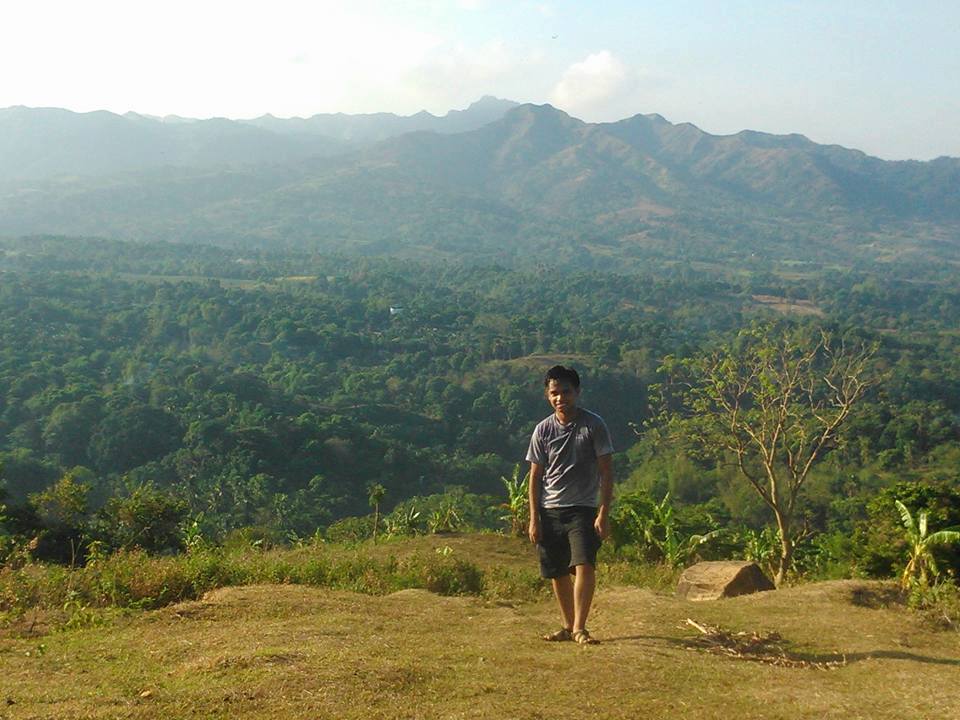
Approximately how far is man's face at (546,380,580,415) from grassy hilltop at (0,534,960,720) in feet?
4.66

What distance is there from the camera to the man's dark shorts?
504 cm

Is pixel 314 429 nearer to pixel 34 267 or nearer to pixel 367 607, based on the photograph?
pixel 367 607

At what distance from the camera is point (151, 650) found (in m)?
4.57

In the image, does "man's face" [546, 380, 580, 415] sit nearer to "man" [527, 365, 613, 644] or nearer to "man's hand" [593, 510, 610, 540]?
"man" [527, 365, 613, 644]

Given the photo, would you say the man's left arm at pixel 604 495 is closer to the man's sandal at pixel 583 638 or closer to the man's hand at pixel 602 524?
the man's hand at pixel 602 524

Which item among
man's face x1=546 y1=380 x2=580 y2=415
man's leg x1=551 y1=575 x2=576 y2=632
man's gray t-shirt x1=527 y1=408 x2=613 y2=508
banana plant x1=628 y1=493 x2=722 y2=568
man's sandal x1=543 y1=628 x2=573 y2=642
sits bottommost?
banana plant x1=628 y1=493 x2=722 y2=568

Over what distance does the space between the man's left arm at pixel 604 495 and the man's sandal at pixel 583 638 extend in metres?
0.62

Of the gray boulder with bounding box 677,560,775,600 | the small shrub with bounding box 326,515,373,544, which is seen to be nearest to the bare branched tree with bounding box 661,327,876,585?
the gray boulder with bounding box 677,560,775,600

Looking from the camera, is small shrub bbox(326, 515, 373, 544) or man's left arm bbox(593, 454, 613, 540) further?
small shrub bbox(326, 515, 373, 544)

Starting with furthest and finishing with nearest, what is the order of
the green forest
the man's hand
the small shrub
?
1. the small shrub
2. the green forest
3. the man's hand

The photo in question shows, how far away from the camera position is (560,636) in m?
5.14

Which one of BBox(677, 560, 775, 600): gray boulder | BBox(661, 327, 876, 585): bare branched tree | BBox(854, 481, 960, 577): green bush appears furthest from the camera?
BBox(661, 327, 876, 585): bare branched tree

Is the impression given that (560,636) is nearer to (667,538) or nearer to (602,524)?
(602,524)

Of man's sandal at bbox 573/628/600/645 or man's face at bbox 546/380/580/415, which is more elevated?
man's face at bbox 546/380/580/415
